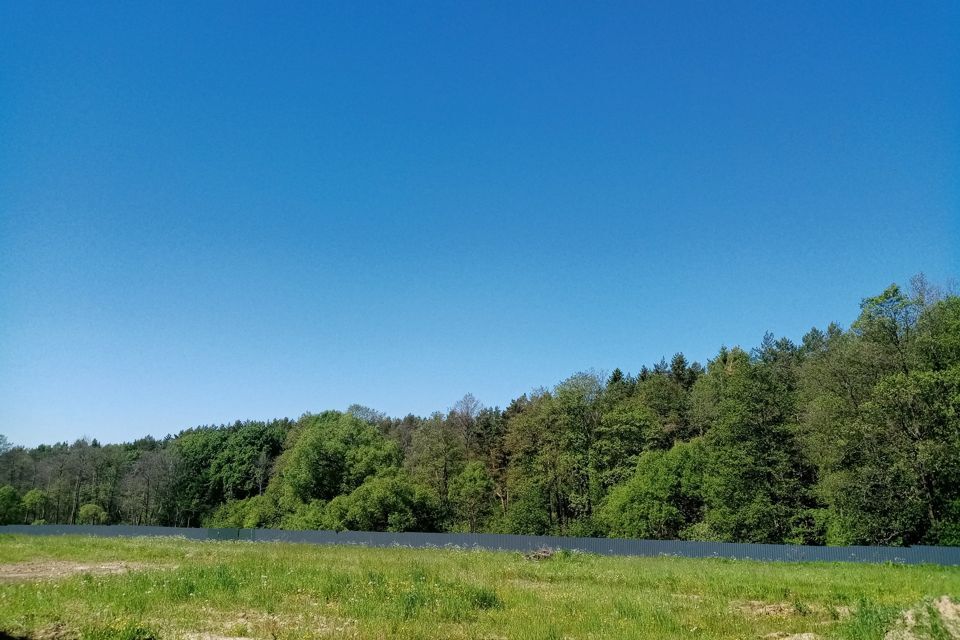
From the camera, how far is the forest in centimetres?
4934

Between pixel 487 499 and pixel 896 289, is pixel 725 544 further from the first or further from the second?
pixel 487 499

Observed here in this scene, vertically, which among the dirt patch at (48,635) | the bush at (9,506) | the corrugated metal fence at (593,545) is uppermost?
the dirt patch at (48,635)

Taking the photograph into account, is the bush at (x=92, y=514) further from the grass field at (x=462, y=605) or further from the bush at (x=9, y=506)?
the grass field at (x=462, y=605)

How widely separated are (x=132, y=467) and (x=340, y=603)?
12087cm

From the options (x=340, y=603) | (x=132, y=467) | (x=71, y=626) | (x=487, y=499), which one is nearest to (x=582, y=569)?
(x=340, y=603)

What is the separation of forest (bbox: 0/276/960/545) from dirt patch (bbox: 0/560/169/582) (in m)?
41.5

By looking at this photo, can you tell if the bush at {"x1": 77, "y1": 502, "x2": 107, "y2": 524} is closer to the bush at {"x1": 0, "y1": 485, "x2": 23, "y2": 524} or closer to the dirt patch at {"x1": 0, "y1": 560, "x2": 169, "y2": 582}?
the bush at {"x1": 0, "y1": 485, "x2": 23, "y2": 524}

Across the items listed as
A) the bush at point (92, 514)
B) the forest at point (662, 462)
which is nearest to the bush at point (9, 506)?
the forest at point (662, 462)

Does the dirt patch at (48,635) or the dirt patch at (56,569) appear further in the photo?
the dirt patch at (56,569)

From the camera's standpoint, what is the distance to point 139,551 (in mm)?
44031

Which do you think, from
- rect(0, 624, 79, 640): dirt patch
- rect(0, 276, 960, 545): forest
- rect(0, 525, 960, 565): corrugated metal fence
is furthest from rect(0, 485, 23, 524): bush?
rect(0, 624, 79, 640): dirt patch

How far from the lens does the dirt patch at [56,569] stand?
27859 mm

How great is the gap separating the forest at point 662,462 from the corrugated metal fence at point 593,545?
5342mm

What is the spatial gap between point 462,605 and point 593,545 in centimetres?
3989
